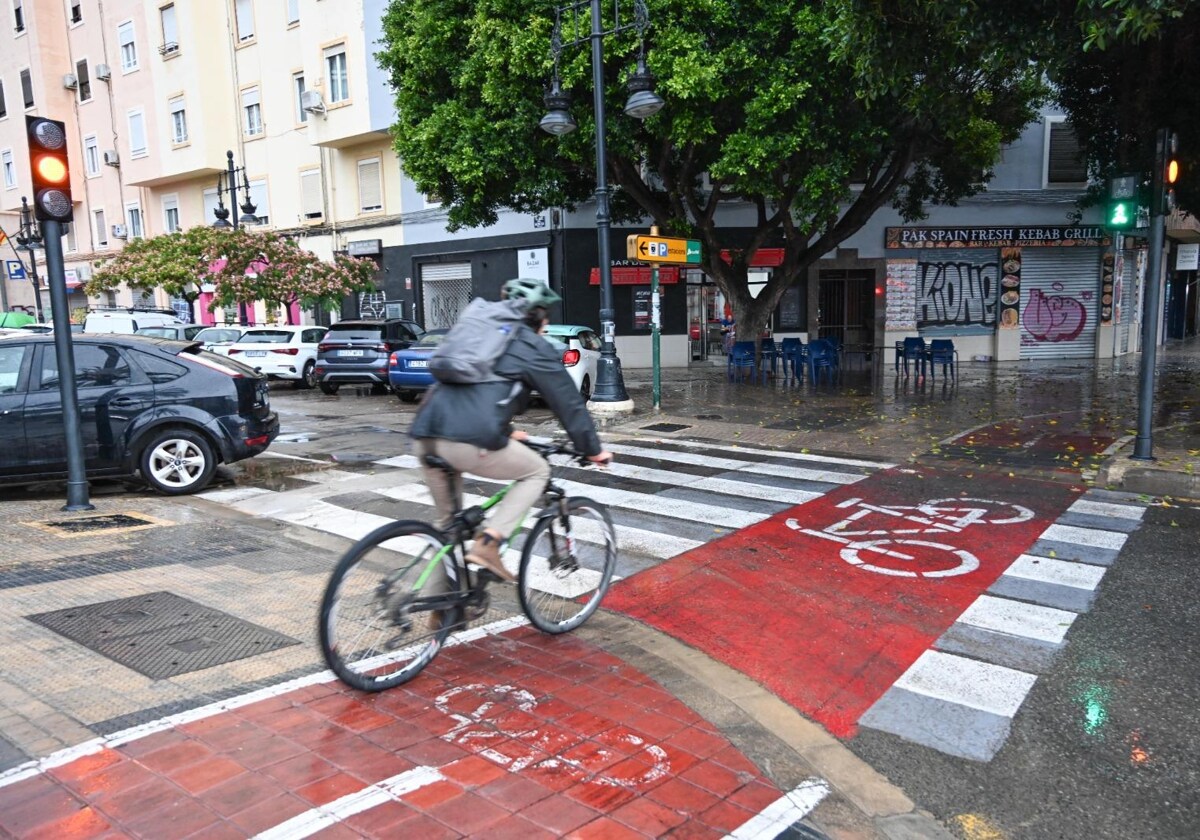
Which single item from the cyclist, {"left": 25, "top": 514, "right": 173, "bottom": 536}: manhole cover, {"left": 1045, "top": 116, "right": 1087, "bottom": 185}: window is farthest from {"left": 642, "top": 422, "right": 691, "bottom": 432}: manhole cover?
{"left": 1045, "top": 116, "right": 1087, "bottom": 185}: window

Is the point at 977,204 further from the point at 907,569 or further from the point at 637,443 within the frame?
the point at 907,569

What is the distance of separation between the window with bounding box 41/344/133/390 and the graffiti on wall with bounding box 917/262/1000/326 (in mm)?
21586

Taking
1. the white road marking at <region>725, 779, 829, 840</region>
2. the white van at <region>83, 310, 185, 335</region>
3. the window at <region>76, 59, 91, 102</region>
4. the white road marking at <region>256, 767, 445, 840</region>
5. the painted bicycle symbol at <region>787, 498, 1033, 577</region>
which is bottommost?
the painted bicycle symbol at <region>787, 498, 1033, 577</region>

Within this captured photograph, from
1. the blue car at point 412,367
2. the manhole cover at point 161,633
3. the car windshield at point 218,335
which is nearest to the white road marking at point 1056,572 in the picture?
the manhole cover at point 161,633

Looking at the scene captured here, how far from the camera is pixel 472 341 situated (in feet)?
13.6

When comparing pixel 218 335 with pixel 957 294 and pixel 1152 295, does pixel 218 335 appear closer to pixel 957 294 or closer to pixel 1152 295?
pixel 1152 295

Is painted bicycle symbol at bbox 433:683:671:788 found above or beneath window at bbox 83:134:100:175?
beneath

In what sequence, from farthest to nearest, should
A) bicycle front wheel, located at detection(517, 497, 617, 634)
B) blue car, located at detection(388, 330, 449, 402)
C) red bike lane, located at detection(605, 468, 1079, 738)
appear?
blue car, located at detection(388, 330, 449, 402) → bicycle front wheel, located at detection(517, 497, 617, 634) → red bike lane, located at detection(605, 468, 1079, 738)

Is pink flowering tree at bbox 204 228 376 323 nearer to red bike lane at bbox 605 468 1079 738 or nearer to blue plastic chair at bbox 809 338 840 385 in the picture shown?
blue plastic chair at bbox 809 338 840 385

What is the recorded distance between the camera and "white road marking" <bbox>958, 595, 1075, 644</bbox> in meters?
5.09

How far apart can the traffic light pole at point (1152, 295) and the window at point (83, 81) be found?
4134 centimetres

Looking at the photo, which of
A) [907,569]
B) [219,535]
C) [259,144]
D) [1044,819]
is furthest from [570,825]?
[259,144]

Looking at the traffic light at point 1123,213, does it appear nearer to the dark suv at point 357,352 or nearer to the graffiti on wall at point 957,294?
the dark suv at point 357,352

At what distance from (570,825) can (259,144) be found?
32.9 meters
